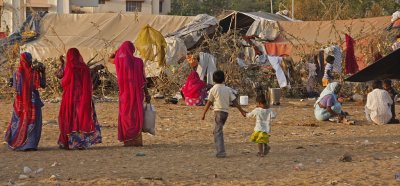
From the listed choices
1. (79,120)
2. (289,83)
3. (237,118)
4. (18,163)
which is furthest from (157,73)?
(18,163)

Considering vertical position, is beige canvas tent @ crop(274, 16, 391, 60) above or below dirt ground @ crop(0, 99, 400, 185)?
above

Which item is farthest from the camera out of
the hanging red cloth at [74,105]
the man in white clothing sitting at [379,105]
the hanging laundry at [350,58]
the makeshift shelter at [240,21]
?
the makeshift shelter at [240,21]

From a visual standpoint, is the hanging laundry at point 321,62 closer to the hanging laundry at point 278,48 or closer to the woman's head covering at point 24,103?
the hanging laundry at point 278,48

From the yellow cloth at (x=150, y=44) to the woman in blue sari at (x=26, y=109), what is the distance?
9.04 meters

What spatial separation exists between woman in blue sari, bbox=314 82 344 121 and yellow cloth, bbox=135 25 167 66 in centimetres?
616

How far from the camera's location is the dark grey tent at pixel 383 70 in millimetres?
10406

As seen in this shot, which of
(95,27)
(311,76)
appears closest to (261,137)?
(311,76)

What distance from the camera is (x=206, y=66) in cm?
1906

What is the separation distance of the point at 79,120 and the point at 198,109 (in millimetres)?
6991

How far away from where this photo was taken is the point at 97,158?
1013cm

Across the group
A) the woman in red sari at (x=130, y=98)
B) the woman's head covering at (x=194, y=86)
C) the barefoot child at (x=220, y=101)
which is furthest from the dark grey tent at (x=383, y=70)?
the woman's head covering at (x=194, y=86)

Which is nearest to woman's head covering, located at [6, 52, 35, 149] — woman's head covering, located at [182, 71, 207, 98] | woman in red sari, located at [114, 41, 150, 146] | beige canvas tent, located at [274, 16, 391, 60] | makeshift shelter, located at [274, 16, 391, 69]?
woman in red sari, located at [114, 41, 150, 146]

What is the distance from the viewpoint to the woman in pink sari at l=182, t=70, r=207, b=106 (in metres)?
18.2

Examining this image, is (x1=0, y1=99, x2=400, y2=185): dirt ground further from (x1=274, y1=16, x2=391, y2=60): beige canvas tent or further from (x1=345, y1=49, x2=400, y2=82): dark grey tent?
(x1=274, y1=16, x2=391, y2=60): beige canvas tent
